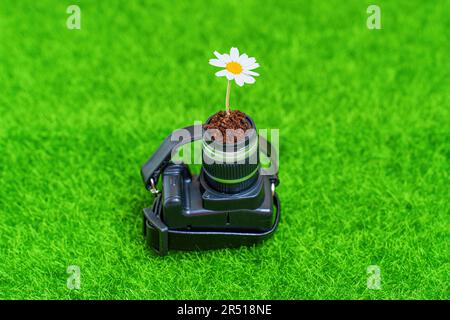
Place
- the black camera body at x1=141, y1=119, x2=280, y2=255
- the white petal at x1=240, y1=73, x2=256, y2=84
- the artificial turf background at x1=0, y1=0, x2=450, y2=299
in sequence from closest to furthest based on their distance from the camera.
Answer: the white petal at x1=240, y1=73, x2=256, y2=84
the black camera body at x1=141, y1=119, x2=280, y2=255
the artificial turf background at x1=0, y1=0, x2=450, y2=299

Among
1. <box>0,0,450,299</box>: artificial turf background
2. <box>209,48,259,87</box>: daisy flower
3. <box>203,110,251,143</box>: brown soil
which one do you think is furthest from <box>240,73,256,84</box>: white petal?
<box>0,0,450,299</box>: artificial turf background

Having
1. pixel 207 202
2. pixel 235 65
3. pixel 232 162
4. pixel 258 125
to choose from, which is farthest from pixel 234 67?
pixel 258 125

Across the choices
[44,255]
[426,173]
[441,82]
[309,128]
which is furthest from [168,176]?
[441,82]

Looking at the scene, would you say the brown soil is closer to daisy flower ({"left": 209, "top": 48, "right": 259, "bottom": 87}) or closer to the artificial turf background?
daisy flower ({"left": 209, "top": 48, "right": 259, "bottom": 87})

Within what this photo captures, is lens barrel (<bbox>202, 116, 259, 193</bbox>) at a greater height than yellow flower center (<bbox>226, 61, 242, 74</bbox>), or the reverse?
yellow flower center (<bbox>226, 61, 242, 74</bbox>)

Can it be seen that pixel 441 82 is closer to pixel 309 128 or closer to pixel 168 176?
pixel 309 128

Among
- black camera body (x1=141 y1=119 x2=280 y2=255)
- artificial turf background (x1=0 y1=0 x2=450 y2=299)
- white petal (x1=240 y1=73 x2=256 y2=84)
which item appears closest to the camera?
white petal (x1=240 y1=73 x2=256 y2=84)

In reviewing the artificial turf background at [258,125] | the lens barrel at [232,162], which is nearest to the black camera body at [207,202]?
the lens barrel at [232,162]

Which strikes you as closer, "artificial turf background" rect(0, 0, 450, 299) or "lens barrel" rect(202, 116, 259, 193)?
"lens barrel" rect(202, 116, 259, 193)
